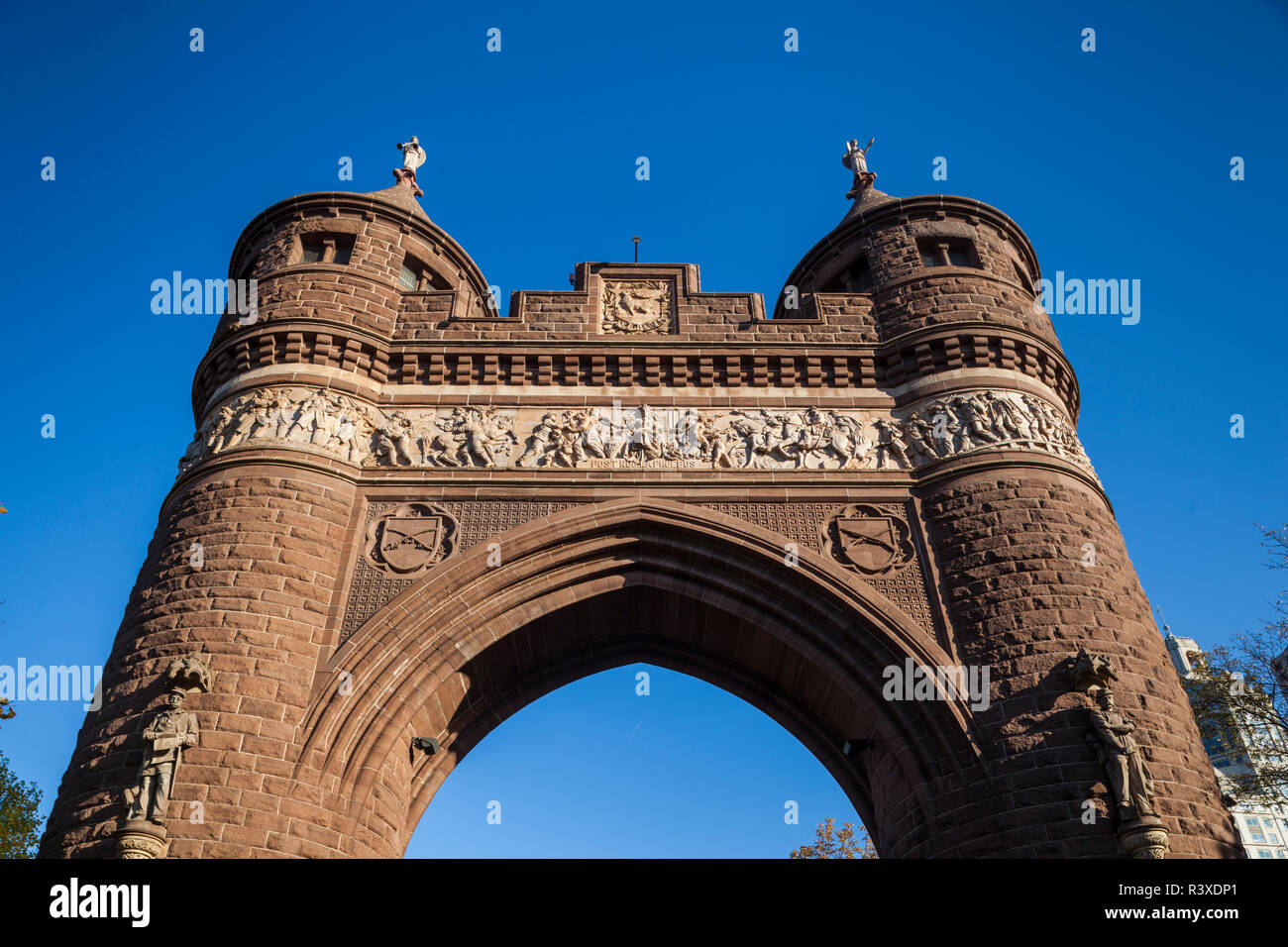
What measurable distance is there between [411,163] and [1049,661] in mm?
12310

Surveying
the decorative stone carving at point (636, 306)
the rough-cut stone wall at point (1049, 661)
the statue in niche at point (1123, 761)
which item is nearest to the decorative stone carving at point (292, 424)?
the decorative stone carving at point (636, 306)

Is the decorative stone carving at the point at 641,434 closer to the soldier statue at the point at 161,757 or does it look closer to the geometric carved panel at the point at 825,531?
the geometric carved panel at the point at 825,531

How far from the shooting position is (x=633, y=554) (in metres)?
10.9

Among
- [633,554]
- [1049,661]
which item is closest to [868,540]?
[1049,661]

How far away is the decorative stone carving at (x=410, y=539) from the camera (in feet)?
34.5

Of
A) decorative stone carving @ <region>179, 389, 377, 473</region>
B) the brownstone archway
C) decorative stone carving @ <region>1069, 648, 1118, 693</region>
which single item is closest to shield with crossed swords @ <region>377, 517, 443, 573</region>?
the brownstone archway

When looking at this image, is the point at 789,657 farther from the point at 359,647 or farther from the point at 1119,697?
the point at 359,647

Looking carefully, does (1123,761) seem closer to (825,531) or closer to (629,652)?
(825,531)

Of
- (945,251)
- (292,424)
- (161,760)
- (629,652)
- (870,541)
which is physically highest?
(945,251)

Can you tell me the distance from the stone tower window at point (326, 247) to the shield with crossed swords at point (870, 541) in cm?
815

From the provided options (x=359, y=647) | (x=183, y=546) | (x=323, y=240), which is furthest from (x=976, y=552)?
(x=323, y=240)

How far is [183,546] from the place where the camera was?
10.3 meters

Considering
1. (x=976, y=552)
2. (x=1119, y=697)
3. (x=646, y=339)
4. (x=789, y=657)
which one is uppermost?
(x=646, y=339)
